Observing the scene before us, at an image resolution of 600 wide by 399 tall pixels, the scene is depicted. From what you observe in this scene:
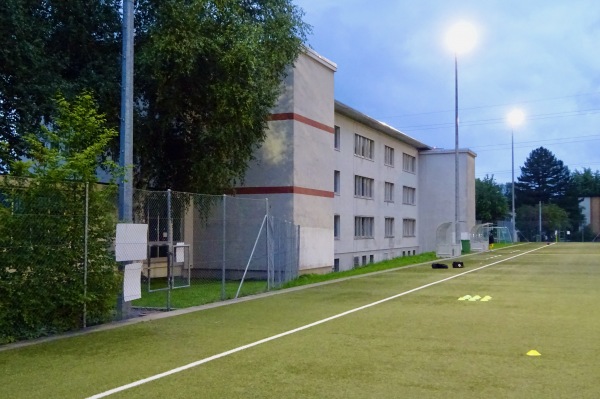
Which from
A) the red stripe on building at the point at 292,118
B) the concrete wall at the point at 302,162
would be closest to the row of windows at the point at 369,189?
the concrete wall at the point at 302,162

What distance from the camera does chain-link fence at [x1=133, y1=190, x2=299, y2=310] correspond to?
717 inches

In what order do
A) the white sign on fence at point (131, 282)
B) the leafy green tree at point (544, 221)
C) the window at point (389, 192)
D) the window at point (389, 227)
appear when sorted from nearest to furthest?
1. the white sign on fence at point (131, 282)
2. the window at point (389, 227)
3. the window at point (389, 192)
4. the leafy green tree at point (544, 221)

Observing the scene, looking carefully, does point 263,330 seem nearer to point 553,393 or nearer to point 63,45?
point 553,393

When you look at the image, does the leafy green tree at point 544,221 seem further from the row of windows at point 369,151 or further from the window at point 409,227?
the row of windows at point 369,151

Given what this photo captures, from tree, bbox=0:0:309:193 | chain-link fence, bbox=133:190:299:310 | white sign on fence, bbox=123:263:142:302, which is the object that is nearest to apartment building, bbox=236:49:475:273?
chain-link fence, bbox=133:190:299:310

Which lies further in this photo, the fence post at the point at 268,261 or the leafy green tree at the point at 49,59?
the fence post at the point at 268,261

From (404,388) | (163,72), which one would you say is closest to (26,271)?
(404,388)

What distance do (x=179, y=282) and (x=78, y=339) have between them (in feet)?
41.7

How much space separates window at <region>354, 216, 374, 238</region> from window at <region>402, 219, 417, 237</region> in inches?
321

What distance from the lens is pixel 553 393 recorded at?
7258mm

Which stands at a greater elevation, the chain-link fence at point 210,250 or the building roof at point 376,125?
the building roof at point 376,125

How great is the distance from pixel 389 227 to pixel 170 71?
30.4 m

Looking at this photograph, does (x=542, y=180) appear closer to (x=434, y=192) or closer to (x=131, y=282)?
(x=434, y=192)

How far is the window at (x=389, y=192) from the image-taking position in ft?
157
